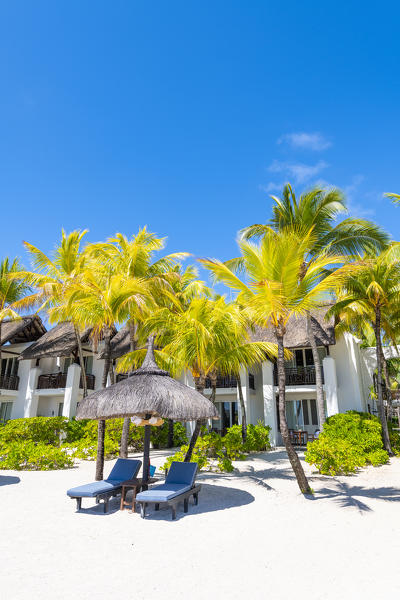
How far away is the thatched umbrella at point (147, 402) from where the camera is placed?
Result: 668 cm

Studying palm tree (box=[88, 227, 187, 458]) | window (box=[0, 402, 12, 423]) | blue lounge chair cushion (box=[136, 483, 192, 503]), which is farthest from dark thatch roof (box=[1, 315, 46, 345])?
blue lounge chair cushion (box=[136, 483, 192, 503])

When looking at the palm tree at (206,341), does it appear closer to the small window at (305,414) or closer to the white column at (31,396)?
the small window at (305,414)

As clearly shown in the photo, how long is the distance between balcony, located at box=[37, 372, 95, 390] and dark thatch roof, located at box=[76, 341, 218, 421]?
14.3 metres

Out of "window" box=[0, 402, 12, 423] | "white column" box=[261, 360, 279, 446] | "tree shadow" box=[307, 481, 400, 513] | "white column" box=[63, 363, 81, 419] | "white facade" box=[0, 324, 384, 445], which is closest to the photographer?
"tree shadow" box=[307, 481, 400, 513]

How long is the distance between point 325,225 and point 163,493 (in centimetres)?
1128

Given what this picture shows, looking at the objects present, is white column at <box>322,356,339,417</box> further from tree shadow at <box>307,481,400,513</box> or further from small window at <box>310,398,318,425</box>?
tree shadow at <box>307,481,400,513</box>

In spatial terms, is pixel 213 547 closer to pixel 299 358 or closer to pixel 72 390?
pixel 299 358

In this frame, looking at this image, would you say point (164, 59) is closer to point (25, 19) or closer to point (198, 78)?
point (198, 78)

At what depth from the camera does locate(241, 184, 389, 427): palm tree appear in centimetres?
1372

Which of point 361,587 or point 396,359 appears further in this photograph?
point 396,359

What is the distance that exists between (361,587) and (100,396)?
5.09m

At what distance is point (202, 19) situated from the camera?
33.1 feet

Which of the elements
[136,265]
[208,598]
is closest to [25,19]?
[136,265]

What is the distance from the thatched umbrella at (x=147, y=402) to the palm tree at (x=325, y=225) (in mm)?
7534
